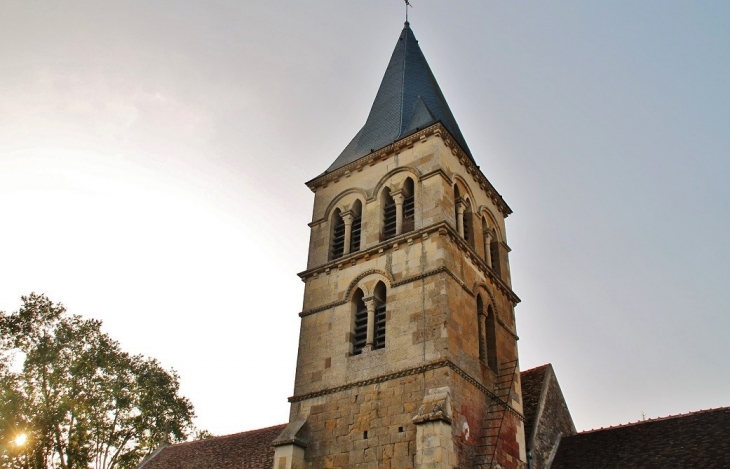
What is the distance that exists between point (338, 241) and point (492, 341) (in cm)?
482

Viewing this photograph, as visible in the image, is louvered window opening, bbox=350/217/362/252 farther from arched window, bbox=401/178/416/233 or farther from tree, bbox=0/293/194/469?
tree, bbox=0/293/194/469

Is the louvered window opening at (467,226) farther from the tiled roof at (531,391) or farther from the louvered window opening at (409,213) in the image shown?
the tiled roof at (531,391)

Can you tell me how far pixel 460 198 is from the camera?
1636 centimetres

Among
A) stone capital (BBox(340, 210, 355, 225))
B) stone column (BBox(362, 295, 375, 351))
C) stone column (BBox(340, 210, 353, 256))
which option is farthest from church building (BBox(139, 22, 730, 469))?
stone capital (BBox(340, 210, 355, 225))

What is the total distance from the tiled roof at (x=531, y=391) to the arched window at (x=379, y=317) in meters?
4.44

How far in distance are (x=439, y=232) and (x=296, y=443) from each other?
559 centimetres

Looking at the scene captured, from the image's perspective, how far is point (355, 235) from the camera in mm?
16469

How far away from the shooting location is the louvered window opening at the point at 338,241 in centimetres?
1656

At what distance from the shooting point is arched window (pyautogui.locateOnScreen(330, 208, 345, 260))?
1656cm

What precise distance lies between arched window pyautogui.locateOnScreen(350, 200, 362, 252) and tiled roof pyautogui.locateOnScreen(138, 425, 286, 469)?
248 inches

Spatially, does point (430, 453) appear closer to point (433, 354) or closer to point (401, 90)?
point (433, 354)

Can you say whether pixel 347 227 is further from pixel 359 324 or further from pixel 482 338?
pixel 482 338

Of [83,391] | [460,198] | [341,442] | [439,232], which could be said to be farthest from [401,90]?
[83,391]

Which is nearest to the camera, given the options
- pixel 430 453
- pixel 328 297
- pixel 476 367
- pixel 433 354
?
pixel 430 453
